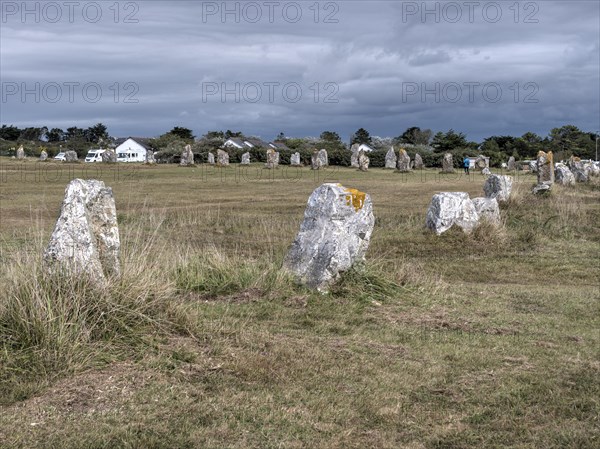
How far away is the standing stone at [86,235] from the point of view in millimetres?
6672

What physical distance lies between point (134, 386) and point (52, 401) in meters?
0.62

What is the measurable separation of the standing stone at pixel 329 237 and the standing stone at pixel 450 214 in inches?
237

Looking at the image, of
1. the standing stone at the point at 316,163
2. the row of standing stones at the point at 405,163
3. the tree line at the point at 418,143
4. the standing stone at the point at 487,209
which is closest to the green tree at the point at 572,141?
the tree line at the point at 418,143

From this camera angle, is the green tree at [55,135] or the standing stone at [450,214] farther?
the green tree at [55,135]

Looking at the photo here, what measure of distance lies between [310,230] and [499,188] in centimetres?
1335

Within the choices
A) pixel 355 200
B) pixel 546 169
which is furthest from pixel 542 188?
pixel 355 200

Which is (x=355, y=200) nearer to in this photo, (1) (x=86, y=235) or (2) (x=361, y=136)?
(1) (x=86, y=235)

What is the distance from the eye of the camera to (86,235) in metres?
6.90

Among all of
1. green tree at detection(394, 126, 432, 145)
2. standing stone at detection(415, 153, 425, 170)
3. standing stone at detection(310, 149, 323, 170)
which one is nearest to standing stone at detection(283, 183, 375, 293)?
standing stone at detection(310, 149, 323, 170)

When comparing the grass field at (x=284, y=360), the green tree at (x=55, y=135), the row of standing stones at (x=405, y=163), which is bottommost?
the grass field at (x=284, y=360)

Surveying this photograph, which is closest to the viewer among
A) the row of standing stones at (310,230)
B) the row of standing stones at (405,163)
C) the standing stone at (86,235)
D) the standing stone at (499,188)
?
the standing stone at (86,235)

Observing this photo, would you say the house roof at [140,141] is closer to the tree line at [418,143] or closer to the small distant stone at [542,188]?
the tree line at [418,143]

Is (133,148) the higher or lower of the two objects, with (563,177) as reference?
higher

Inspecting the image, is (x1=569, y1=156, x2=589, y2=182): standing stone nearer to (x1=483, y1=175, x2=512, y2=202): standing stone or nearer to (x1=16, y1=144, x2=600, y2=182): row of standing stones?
(x1=16, y1=144, x2=600, y2=182): row of standing stones
